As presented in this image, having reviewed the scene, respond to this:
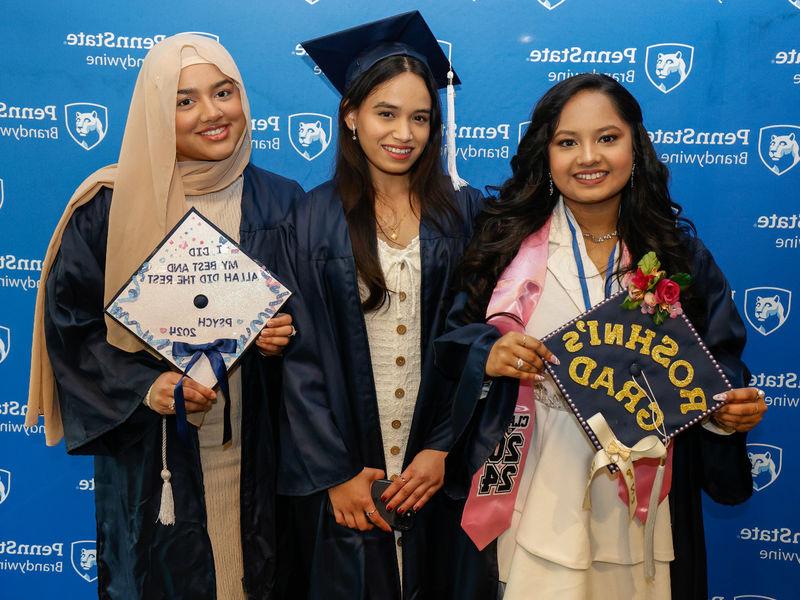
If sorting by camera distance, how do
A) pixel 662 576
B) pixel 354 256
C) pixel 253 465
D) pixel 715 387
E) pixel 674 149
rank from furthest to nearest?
1. pixel 674 149
2. pixel 253 465
3. pixel 354 256
4. pixel 662 576
5. pixel 715 387

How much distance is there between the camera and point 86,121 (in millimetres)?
3057

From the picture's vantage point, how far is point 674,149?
3027mm

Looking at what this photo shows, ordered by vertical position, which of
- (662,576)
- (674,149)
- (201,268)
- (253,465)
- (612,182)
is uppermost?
(674,149)

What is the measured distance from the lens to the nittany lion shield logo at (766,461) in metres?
3.21

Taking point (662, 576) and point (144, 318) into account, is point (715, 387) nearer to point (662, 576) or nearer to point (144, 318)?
point (662, 576)

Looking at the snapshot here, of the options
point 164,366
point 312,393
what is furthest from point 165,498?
point 312,393

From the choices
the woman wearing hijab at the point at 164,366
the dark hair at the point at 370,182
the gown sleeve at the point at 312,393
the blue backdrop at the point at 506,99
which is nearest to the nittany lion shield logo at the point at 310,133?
the blue backdrop at the point at 506,99

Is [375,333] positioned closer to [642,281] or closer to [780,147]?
[642,281]

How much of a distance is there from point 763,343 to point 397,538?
6.10 ft

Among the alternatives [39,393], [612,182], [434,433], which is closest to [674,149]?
[612,182]

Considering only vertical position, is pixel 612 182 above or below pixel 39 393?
above

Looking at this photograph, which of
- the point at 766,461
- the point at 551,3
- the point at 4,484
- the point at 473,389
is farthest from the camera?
the point at 4,484

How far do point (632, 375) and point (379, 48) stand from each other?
1.22 m

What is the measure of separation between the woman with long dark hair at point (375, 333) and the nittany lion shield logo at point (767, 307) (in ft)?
5.04
